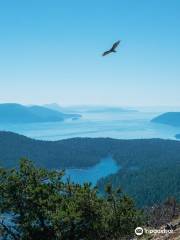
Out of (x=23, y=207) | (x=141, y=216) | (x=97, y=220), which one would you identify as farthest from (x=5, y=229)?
(x=141, y=216)

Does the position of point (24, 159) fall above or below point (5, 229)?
above

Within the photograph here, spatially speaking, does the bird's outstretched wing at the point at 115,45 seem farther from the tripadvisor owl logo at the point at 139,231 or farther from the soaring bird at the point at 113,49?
the tripadvisor owl logo at the point at 139,231

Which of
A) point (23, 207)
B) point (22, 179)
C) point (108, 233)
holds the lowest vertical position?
point (108, 233)

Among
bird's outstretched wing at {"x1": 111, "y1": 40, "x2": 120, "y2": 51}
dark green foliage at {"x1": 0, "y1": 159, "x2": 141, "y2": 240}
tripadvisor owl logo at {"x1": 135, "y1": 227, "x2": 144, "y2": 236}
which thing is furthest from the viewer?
tripadvisor owl logo at {"x1": 135, "y1": 227, "x2": 144, "y2": 236}

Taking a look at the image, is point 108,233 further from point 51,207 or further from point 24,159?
point 24,159

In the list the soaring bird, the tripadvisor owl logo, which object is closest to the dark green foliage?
the tripadvisor owl logo

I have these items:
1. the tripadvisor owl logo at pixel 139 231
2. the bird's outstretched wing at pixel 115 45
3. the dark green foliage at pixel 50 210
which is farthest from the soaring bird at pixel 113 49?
the tripadvisor owl logo at pixel 139 231

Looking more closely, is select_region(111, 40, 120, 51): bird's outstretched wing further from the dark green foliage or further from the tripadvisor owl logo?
the tripadvisor owl logo

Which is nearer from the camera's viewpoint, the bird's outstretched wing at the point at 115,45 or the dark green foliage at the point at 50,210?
the bird's outstretched wing at the point at 115,45
